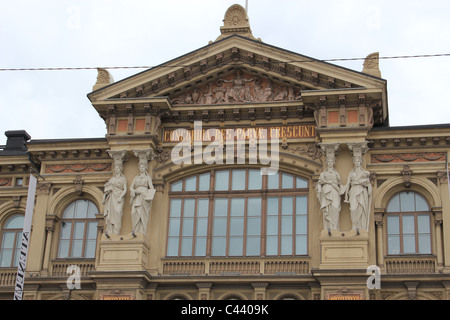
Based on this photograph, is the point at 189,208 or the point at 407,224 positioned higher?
the point at 189,208

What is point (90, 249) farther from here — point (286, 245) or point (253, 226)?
point (286, 245)

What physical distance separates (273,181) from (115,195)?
250 inches

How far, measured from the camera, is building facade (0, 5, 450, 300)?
31484 mm

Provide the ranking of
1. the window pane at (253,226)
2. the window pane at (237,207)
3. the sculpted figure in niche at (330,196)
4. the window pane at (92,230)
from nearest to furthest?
the sculpted figure in niche at (330,196) → the window pane at (253,226) → the window pane at (237,207) → the window pane at (92,230)

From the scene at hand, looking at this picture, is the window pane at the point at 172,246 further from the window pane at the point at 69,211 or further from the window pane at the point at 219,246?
the window pane at the point at 69,211

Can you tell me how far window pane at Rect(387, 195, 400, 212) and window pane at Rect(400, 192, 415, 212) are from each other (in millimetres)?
118

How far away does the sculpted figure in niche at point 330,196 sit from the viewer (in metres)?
31.4

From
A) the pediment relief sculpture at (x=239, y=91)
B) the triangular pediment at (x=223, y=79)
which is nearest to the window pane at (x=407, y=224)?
the triangular pediment at (x=223, y=79)

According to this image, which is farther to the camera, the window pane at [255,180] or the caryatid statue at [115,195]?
the window pane at [255,180]

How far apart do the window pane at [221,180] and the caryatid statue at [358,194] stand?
5.07m

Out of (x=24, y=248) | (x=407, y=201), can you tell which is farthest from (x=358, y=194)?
(x=24, y=248)

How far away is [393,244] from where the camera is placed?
3195 cm

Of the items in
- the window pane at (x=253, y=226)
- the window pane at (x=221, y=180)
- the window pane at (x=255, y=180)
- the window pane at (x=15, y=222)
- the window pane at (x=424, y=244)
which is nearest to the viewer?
the window pane at (x=424, y=244)

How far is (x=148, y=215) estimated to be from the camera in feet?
108
